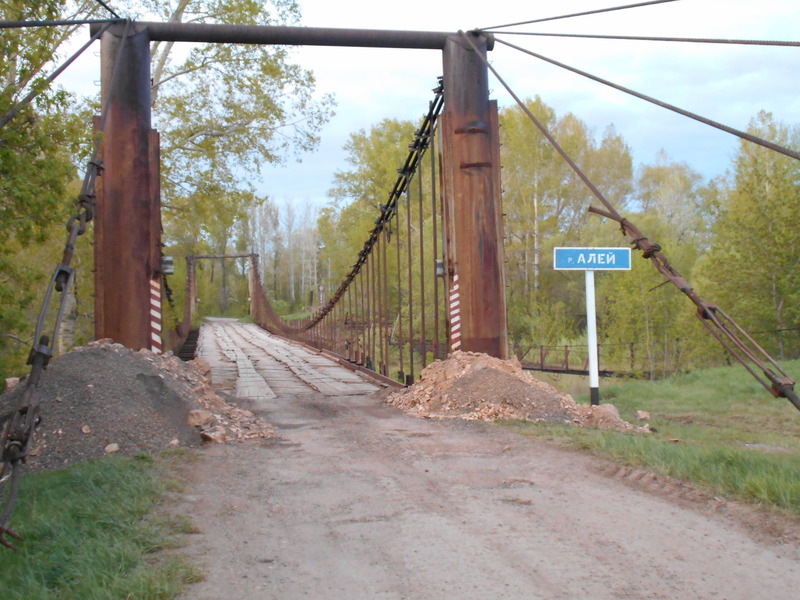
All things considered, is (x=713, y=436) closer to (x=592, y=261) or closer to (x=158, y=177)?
(x=592, y=261)

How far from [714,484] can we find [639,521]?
0.79 meters

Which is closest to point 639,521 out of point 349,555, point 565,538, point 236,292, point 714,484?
point 565,538

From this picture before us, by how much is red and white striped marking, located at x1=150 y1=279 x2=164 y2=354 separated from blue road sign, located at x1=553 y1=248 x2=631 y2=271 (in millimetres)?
4955

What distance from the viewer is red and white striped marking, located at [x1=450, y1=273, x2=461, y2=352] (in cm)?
941

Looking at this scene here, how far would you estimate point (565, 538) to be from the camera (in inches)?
137

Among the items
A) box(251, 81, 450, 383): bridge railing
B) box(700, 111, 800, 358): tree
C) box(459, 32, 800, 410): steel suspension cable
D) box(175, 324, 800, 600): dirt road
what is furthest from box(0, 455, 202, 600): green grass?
box(700, 111, 800, 358): tree

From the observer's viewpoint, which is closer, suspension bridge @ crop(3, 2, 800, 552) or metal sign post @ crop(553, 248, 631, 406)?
suspension bridge @ crop(3, 2, 800, 552)

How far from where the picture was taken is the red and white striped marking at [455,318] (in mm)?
9406

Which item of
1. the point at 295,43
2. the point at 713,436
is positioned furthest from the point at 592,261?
the point at 295,43

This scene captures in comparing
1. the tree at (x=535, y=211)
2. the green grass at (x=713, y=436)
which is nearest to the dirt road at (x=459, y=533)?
the green grass at (x=713, y=436)

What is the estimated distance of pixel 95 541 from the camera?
11.0ft

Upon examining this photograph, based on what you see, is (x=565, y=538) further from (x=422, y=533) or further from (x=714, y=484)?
(x=714, y=484)

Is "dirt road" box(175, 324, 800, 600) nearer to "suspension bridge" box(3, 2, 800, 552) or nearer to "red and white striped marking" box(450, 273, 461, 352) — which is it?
"suspension bridge" box(3, 2, 800, 552)

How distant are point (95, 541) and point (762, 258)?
63.8ft
